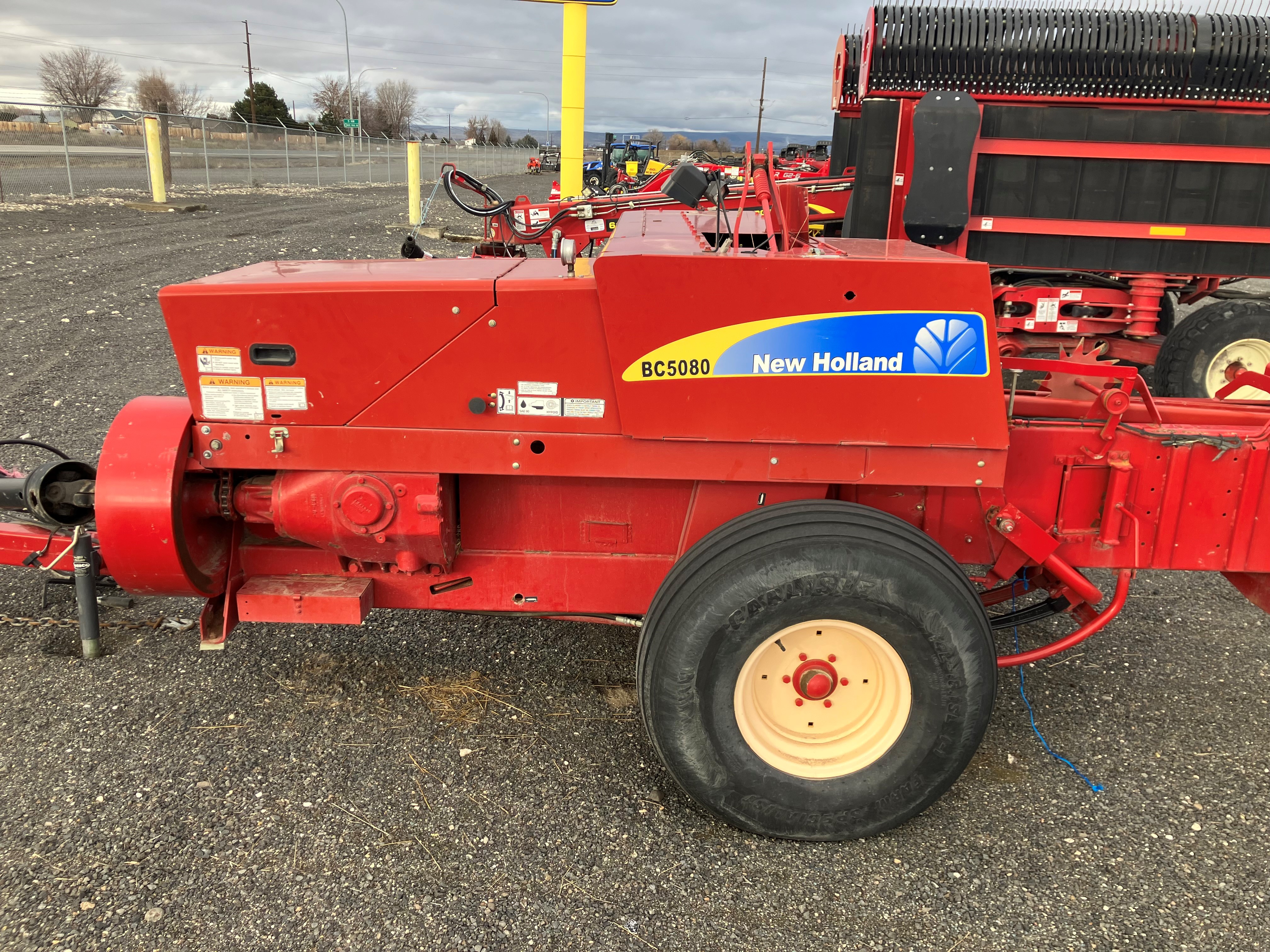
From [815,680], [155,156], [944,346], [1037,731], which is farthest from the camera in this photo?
[155,156]

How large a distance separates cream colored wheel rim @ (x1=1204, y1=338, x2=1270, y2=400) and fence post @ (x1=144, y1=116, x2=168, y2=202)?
17511 mm

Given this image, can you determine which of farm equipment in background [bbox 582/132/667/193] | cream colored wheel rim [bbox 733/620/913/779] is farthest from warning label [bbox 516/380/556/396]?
farm equipment in background [bbox 582/132/667/193]

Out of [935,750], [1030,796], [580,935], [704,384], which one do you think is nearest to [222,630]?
[580,935]

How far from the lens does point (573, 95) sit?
13203 mm

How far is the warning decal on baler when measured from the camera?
2.44m

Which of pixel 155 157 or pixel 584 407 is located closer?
pixel 584 407

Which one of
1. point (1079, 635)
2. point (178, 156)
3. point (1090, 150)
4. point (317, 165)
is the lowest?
point (1079, 635)

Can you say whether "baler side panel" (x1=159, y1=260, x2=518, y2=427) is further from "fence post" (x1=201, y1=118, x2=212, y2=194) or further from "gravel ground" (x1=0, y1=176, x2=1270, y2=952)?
"fence post" (x1=201, y1=118, x2=212, y2=194)

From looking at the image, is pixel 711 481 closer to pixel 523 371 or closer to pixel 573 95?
pixel 523 371

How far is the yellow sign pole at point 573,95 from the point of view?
12836 mm

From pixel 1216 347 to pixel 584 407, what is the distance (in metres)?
5.37

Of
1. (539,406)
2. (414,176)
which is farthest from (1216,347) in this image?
(414,176)

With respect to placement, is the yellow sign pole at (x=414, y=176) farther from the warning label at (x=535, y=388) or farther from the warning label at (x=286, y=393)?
the warning label at (x=535, y=388)

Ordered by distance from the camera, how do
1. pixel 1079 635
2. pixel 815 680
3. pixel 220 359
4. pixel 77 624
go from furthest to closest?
1. pixel 77 624
2. pixel 1079 635
3. pixel 220 359
4. pixel 815 680
